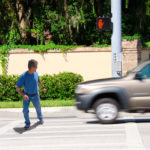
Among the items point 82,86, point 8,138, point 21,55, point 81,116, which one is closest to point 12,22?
point 21,55

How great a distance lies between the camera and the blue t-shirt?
11.2 meters

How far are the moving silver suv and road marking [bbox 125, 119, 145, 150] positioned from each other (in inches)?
22.2

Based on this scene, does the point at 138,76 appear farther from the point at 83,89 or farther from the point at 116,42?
the point at 116,42

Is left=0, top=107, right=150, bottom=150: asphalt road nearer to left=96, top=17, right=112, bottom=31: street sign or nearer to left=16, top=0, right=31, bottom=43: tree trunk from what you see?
left=96, top=17, right=112, bottom=31: street sign

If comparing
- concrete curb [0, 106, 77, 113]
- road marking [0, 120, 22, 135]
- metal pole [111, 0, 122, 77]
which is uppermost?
metal pole [111, 0, 122, 77]

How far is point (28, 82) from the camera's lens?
11266mm

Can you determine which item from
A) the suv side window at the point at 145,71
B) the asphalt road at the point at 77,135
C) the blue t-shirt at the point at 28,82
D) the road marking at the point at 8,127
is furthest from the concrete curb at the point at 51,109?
the suv side window at the point at 145,71

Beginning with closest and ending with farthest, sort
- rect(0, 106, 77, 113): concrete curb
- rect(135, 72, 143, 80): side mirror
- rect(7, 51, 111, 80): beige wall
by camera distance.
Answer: rect(135, 72, 143, 80): side mirror
rect(0, 106, 77, 113): concrete curb
rect(7, 51, 111, 80): beige wall

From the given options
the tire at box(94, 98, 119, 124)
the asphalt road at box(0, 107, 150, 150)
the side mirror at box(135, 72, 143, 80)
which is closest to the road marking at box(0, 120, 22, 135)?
the asphalt road at box(0, 107, 150, 150)

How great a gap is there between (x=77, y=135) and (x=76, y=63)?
1054 cm

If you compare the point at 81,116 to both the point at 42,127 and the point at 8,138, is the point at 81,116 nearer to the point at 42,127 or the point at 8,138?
the point at 42,127

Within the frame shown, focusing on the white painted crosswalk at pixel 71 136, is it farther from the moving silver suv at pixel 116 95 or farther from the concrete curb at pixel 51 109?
the concrete curb at pixel 51 109

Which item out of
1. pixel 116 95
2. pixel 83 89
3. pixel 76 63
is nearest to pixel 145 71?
pixel 116 95

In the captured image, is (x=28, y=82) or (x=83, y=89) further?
(x=83, y=89)
